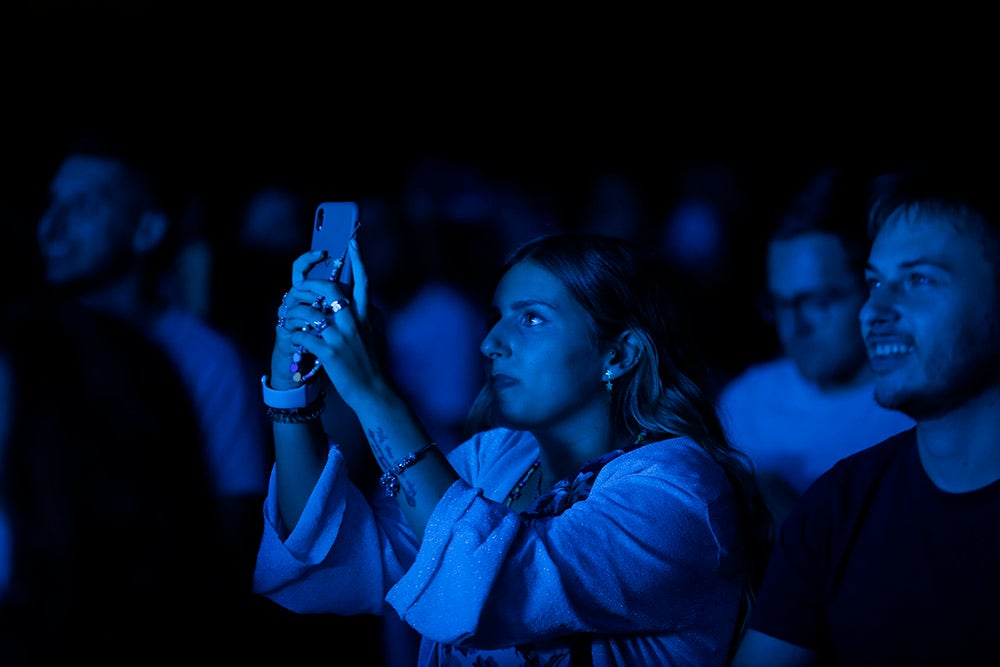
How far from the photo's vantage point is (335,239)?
56.6 inches

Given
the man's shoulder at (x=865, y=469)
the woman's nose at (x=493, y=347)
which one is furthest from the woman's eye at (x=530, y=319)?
the man's shoulder at (x=865, y=469)

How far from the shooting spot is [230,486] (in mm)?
2012

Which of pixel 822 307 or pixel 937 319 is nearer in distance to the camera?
pixel 937 319

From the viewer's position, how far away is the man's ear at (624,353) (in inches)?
61.6

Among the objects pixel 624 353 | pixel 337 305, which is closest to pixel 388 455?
pixel 337 305

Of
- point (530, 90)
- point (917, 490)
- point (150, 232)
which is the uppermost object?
point (530, 90)

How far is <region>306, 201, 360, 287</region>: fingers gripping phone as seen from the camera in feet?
4.57

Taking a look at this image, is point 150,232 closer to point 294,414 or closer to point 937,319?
point 294,414

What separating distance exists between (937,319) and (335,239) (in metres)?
0.82

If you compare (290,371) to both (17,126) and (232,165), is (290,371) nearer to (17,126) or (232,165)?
(17,126)

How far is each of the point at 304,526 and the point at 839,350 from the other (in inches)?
44.2

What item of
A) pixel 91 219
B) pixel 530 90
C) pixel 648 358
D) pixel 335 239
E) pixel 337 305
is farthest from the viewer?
pixel 530 90

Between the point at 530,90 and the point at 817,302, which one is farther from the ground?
the point at 530,90

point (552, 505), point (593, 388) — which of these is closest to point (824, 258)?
point (593, 388)
